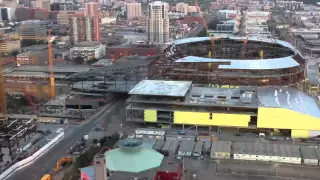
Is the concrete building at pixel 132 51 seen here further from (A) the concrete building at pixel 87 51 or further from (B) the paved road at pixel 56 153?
(B) the paved road at pixel 56 153

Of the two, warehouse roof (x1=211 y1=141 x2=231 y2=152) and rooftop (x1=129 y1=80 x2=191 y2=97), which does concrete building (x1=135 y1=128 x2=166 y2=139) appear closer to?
rooftop (x1=129 y1=80 x2=191 y2=97)

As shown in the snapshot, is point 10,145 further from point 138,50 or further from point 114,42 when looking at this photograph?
point 114,42

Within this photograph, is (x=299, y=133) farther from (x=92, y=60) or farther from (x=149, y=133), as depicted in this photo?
(x=92, y=60)

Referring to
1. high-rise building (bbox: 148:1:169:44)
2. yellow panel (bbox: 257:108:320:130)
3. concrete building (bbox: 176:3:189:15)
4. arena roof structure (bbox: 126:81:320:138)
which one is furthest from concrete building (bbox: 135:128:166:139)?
concrete building (bbox: 176:3:189:15)

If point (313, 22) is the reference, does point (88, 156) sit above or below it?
below

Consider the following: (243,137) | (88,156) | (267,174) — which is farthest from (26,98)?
(267,174)
